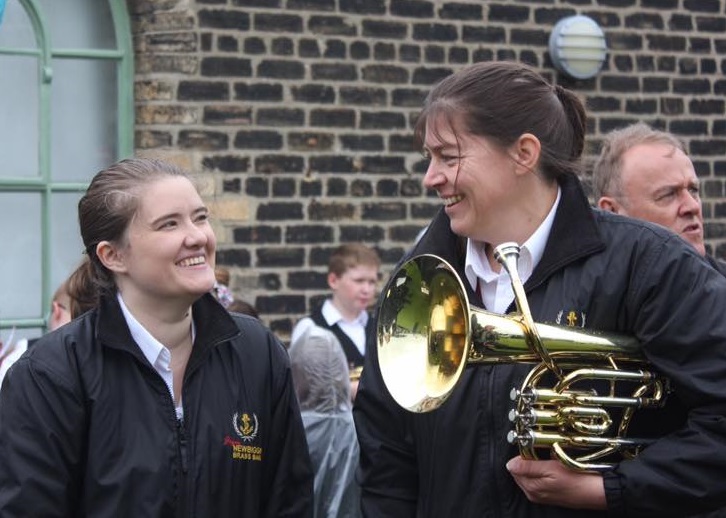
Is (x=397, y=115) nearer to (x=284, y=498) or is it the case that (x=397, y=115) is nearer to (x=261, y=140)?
(x=261, y=140)

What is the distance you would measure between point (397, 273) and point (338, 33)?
17.8 ft

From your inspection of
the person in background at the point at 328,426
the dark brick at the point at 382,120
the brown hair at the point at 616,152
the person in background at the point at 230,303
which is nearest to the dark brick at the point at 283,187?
the dark brick at the point at 382,120

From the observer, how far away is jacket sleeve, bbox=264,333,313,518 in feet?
12.9

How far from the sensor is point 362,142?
29.6 ft

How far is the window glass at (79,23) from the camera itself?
840 cm

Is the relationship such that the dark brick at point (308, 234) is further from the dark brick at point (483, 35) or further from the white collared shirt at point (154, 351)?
the white collared shirt at point (154, 351)

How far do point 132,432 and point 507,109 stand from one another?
1187 millimetres

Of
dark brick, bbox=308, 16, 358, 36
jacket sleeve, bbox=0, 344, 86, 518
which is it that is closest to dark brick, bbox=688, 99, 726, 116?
dark brick, bbox=308, 16, 358, 36

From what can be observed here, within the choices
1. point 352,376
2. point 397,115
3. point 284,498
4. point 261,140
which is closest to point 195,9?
point 261,140

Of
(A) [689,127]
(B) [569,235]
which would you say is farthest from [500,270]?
(A) [689,127]

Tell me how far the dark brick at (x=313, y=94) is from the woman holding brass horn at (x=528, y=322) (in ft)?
16.8

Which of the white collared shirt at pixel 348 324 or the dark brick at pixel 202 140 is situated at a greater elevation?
the dark brick at pixel 202 140

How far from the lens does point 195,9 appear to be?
8469 mm

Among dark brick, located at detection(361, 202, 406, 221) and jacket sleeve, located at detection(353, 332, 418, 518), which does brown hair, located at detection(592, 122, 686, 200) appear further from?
dark brick, located at detection(361, 202, 406, 221)
